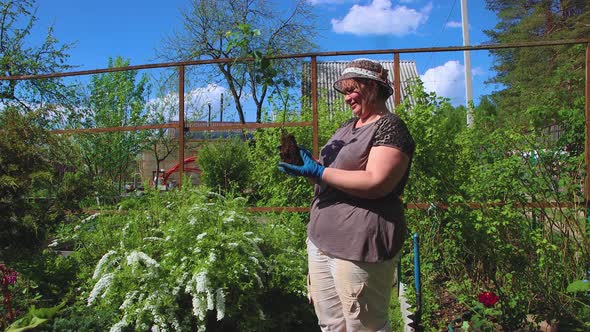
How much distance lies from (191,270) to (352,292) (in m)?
1.14

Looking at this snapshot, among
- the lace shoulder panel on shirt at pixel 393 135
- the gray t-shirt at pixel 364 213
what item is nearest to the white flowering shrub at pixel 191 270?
the gray t-shirt at pixel 364 213

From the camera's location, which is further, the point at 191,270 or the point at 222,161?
the point at 222,161

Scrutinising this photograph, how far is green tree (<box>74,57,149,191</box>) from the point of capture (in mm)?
6000

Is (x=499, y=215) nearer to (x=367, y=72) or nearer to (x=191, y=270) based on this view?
(x=367, y=72)

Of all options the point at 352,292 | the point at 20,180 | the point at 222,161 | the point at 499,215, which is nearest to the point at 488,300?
the point at 499,215

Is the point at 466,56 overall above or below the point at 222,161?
above

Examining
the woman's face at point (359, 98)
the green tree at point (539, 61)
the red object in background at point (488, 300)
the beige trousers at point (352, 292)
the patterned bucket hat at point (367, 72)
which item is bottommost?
the red object in background at point (488, 300)

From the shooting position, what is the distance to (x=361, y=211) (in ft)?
5.87

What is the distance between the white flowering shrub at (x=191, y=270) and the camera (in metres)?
2.49

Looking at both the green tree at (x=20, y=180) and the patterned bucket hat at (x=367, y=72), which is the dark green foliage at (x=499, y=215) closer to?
Result: the patterned bucket hat at (x=367, y=72)

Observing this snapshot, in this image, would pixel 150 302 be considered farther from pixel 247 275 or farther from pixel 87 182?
pixel 87 182

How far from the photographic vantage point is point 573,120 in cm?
335

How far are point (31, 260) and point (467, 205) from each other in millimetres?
2925

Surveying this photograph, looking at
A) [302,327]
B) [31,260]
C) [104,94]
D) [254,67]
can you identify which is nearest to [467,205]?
[302,327]
